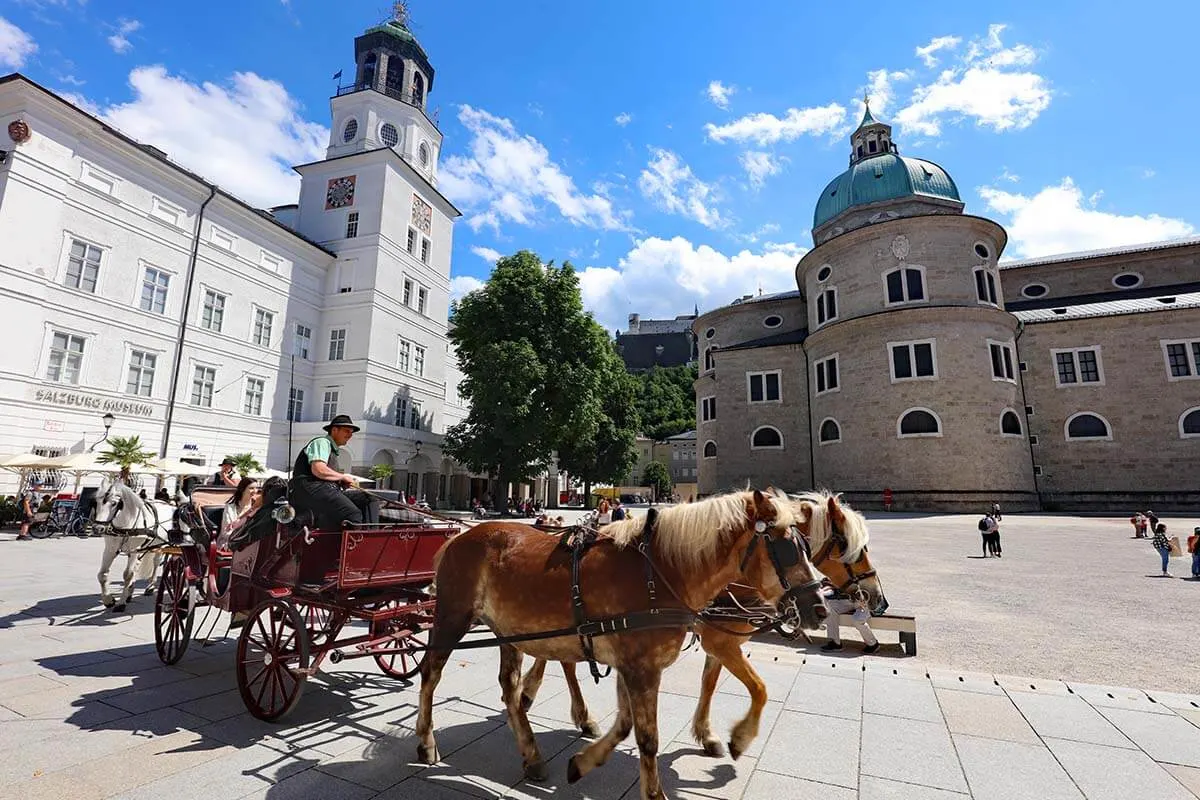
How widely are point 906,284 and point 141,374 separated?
1570 inches

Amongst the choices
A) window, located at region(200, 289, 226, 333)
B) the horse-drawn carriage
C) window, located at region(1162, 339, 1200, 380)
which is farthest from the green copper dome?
the horse-drawn carriage

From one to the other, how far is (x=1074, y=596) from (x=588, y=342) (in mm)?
25466

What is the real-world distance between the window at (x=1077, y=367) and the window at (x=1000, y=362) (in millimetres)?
3654

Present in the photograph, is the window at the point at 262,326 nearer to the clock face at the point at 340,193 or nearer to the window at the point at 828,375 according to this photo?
the clock face at the point at 340,193

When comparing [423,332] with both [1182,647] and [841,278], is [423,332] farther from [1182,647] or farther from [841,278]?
[1182,647]

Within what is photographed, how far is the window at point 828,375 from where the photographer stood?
34.1 metres

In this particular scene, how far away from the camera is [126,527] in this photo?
8.30 metres

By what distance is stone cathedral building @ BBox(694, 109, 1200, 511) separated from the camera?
29250mm

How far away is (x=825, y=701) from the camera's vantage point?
5.14 metres

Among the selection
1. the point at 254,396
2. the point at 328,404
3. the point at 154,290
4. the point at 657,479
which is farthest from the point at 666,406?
the point at 154,290

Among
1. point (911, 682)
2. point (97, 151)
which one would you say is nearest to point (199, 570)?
point (911, 682)

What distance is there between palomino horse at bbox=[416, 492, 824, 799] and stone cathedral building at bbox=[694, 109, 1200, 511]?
30.3 m

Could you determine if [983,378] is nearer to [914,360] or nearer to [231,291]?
[914,360]

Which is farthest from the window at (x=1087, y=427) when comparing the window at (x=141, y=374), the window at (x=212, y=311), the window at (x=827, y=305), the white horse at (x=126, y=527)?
the window at (x=141, y=374)
